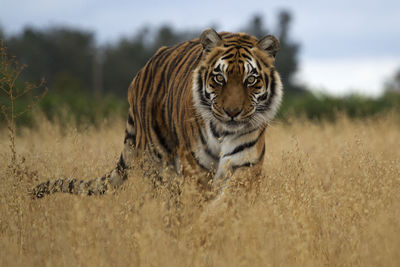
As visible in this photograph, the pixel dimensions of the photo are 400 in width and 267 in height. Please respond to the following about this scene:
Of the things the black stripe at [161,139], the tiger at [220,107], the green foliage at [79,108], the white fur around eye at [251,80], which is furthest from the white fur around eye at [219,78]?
the green foliage at [79,108]

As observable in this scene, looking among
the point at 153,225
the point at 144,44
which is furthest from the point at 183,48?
the point at 144,44

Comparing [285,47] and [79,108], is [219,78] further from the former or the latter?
[285,47]

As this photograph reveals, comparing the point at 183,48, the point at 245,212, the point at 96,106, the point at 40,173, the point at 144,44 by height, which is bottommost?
the point at 144,44

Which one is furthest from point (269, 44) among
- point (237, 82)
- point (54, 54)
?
point (54, 54)

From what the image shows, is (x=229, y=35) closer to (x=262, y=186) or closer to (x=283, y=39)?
(x=262, y=186)

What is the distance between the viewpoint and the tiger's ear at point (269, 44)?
14.0 feet

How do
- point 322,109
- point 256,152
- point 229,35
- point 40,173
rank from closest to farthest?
point 256,152, point 229,35, point 40,173, point 322,109

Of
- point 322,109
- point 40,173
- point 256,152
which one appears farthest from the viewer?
point 322,109

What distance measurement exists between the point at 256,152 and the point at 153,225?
3.86 ft

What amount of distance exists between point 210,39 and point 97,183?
163 cm

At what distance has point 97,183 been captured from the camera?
15.3 ft

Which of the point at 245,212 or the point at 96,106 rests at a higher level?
the point at 245,212

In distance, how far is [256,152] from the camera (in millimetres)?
4125

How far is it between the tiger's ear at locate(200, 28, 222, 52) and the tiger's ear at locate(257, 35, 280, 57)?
35 centimetres
